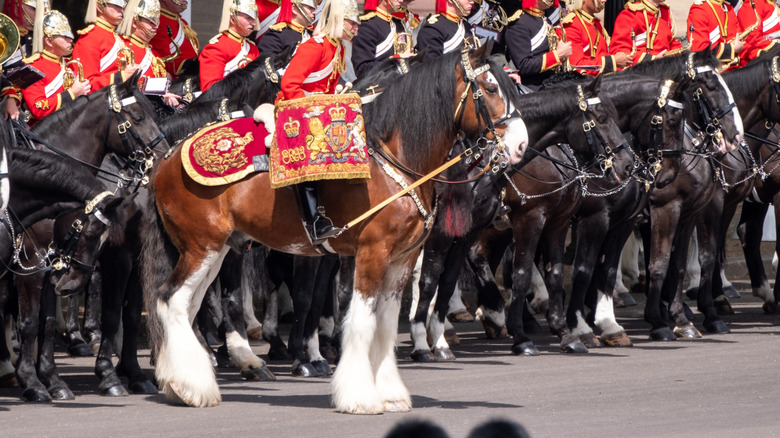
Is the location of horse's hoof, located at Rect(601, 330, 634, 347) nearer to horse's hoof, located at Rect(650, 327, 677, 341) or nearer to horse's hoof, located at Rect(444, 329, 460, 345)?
horse's hoof, located at Rect(650, 327, 677, 341)

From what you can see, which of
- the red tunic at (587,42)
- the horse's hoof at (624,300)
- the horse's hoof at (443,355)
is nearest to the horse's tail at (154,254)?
the horse's hoof at (443,355)

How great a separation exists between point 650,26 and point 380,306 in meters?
6.69

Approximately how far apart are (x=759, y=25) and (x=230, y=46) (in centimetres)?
669

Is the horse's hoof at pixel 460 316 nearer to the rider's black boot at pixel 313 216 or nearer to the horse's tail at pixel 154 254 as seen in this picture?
the horse's tail at pixel 154 254

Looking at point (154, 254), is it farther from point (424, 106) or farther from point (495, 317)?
point (495, 317)

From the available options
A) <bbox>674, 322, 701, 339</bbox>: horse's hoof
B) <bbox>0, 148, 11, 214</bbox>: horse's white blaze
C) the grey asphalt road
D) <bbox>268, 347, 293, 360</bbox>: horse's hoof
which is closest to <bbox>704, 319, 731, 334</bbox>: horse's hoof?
<bbox>674, 322, 701, 339</bbox>: horse's hoof

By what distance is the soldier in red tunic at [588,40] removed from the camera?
12.8m

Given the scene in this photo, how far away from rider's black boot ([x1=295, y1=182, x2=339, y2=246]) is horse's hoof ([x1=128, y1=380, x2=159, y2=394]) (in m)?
1.71

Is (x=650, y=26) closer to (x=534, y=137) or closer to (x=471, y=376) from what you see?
(x=534, y=137)

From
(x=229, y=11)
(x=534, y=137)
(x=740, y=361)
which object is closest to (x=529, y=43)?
(x=534, y=137)

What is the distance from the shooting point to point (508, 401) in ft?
27.8

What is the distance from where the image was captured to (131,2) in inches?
419

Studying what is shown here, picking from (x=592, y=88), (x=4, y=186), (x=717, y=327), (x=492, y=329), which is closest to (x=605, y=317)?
(x=492, y=329)

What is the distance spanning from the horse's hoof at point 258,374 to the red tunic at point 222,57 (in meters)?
2.65
